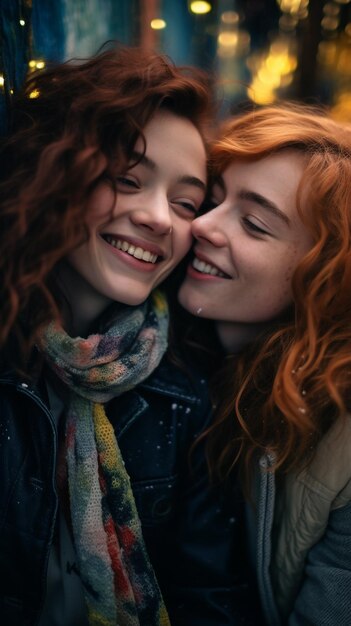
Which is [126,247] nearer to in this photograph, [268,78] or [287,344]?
[287,344]

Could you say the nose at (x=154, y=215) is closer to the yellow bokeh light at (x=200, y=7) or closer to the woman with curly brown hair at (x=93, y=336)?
the woman with curly brown hair at (x=93, y=336)

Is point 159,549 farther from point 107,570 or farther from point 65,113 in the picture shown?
point 65,113

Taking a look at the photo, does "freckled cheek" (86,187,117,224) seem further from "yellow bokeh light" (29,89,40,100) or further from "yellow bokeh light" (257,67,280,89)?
"yellow bokeh light" (257,67,280,89)

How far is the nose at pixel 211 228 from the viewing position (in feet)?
5.22

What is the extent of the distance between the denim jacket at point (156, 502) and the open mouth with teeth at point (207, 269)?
1.28ft

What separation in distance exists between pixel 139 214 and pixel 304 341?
735 mm

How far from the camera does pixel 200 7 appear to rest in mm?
3373

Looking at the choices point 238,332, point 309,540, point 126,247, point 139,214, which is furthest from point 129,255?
point 309,540

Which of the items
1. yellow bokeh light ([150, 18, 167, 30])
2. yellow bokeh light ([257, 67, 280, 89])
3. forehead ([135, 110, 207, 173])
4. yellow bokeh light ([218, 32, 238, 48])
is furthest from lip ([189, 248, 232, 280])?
yellow bokeh light ([257, 67, 280, 89])

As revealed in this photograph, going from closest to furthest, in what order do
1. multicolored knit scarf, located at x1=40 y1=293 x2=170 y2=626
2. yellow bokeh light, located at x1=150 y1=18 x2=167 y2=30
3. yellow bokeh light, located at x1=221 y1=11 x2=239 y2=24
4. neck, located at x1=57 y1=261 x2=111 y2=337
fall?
multicolored knit scarf, located at x1=40 y1=293 x2=170 y2=626 < neck, located at x1=57 y1=261 x2=111 y2=337 < yellow bokeh light, located at x1=150 y1=18 x2=167 y2=30 < yellow bokeh light, located at x1=221 y1=11 x2=239 y2=24

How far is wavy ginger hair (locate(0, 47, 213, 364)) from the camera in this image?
1253mm

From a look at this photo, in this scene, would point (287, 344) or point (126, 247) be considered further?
point (287, 344)

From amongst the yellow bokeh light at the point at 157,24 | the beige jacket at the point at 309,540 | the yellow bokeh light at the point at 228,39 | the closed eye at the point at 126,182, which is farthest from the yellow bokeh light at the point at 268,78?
the beige jacket at the point at 309,540

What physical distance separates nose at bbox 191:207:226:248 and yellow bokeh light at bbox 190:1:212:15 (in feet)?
8.23
